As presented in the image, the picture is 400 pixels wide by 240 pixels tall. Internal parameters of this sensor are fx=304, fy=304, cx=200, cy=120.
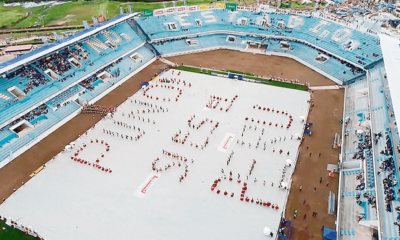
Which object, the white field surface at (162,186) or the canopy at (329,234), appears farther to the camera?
the white field surface at (162,186)

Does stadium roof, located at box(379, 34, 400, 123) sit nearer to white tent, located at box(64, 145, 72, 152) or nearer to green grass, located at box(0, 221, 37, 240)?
white tent, located at box(64, 145, 72, 152)

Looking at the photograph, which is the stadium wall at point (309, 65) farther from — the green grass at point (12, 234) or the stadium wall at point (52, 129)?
the green grass at point (12, 234)

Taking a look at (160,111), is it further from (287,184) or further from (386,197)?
(386,197)

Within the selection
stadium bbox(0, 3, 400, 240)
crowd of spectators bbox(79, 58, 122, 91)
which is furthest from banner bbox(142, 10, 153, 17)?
crowd of spectators bbox(79, 58, 122, 91)

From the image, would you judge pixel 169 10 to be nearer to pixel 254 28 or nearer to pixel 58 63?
pixel 254 28

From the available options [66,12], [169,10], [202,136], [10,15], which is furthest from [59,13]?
[202,136]

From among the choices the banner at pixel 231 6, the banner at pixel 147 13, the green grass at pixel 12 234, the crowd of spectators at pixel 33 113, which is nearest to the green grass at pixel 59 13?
the banner at pixel 147 13

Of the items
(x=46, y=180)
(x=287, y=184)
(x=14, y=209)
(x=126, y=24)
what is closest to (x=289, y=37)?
(x=126, y=24)
